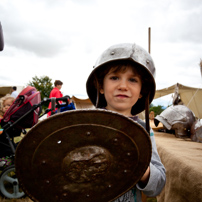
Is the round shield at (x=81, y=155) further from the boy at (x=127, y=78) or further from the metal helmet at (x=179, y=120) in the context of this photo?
the metal helmet at (x=179, y=120)

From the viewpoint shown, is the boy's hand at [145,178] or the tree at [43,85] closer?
the boy's hand at [145,178]

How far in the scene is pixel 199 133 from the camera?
2.32 m

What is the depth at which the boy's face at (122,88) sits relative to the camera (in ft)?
3.66

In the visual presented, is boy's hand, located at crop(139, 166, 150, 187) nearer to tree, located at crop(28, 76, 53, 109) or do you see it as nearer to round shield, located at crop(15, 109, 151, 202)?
round shield, located at crop(15, 109, 151, 202)

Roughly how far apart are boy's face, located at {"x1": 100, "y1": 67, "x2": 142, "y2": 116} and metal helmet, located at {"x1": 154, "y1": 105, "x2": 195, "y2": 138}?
2.05m

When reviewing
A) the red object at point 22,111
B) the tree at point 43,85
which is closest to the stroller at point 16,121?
the red object at point 22,111

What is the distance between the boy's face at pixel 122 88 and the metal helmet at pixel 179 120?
205 centimetres

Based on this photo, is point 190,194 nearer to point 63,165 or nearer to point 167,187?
point 167,187

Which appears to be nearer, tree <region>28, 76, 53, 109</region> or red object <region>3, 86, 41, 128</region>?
red object <region>3, 86, 41, 128</region>

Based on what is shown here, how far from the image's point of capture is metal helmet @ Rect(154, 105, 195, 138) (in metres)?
2.80

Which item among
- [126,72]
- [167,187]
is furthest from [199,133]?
[126,72]


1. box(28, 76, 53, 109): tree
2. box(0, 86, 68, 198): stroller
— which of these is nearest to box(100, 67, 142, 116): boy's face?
box(0, 86, 68, 198): stroller

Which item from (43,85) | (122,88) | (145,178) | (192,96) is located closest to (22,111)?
(122,88)

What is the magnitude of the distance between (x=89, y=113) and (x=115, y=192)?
0.46 meters
